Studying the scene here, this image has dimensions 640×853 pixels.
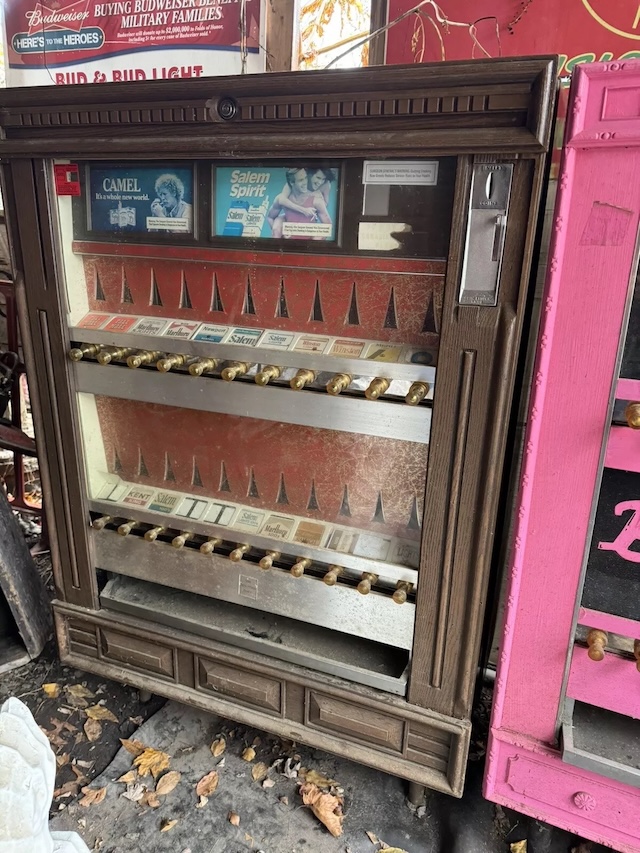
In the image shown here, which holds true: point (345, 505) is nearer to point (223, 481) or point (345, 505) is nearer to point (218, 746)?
point (223, 481)

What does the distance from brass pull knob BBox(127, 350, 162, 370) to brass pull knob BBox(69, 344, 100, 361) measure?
0.12 m

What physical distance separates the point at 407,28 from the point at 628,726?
1.94 metres

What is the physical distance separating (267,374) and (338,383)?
178 mm

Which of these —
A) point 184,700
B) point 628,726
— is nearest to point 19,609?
point 184,700

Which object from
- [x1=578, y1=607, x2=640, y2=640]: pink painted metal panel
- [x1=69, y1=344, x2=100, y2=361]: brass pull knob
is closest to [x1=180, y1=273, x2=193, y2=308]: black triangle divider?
[x1=69, y1=344, x2=100, y2=361]: brass pull knob

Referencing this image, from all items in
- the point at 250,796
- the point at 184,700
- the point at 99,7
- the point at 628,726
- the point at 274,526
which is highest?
the point at 99,7

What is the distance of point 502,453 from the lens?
120 cm

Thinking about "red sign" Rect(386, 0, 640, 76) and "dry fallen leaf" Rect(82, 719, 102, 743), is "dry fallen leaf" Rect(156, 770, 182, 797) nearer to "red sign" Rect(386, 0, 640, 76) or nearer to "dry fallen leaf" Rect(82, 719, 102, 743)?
"dry fallen leaf" Rect(82, 719, 102, 743)

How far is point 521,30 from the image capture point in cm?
160

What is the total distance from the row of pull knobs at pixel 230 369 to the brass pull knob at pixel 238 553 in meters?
0.44

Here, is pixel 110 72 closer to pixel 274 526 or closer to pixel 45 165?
pixel 45 165

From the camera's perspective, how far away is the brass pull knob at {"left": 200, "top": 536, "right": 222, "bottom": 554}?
1528 mm

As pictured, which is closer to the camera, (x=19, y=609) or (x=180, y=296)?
(x=180, y=296)

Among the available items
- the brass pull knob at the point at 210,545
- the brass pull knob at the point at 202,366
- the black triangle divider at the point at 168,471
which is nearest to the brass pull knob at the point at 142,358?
the brass pull knob at the point at 202,366
